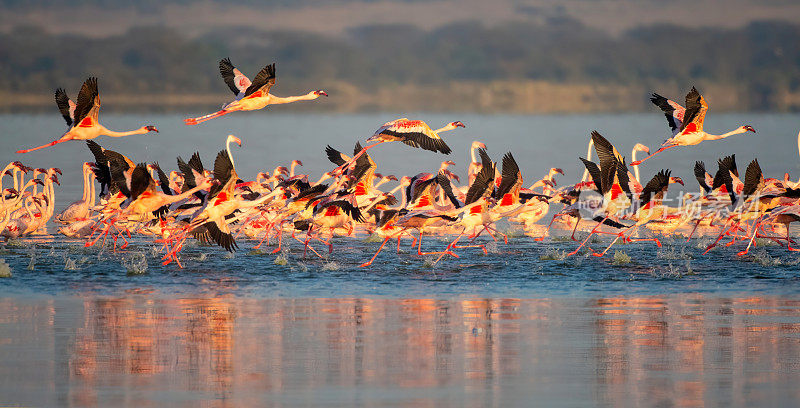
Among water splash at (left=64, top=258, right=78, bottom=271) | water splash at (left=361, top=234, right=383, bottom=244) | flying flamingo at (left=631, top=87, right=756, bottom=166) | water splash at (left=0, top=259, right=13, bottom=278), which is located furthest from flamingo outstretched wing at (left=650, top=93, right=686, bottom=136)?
water splash at (left=0, top=259, right=13, bottom=278)

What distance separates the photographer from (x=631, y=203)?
17781mm

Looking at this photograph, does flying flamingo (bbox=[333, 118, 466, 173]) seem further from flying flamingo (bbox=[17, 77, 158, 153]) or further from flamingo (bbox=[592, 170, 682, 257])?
flying flamingo (bbox=[17, 77, 158, 153])

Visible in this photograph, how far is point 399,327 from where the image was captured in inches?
448

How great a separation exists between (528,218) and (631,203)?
9.72 ft

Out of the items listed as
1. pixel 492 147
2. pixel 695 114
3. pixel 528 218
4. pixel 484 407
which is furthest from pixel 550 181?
pixel 492 147

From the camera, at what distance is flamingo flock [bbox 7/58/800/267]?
16375 mm

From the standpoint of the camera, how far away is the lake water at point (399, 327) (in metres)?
8.94

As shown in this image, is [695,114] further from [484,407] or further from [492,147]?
[492,147]

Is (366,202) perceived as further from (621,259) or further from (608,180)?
(621,259)

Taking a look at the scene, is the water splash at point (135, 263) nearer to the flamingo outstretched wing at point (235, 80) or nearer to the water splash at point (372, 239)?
the flamingo outstretched wing at point (235, 80)

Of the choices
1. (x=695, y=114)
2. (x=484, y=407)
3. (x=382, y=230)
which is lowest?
(x=484, y=407)

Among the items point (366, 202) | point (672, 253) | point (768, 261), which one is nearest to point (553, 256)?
point (672, 253)

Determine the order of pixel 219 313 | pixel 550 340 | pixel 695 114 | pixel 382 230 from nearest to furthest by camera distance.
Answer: pixel 550 340 → pixel 219 313 → pixel 382 230 → pixel 695 114

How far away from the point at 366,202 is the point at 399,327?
7.26 meters
